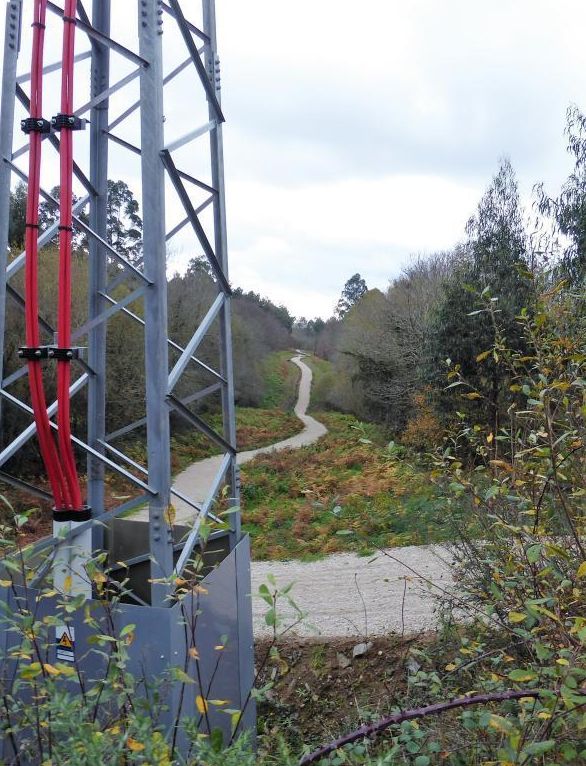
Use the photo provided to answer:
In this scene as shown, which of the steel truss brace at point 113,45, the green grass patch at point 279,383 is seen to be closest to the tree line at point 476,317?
the steel truss brace at point 113,45

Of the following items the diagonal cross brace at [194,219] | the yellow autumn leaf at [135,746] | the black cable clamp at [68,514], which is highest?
the diagonal cross brace at [194,219]

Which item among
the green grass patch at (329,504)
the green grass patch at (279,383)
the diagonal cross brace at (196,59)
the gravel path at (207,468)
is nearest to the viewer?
the diagonal cross brace at (196,59)

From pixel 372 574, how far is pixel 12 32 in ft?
27.0

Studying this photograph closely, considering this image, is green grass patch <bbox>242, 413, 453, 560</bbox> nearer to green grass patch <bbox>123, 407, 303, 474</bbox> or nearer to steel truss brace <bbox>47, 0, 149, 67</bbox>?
green grass patch <bbox>123, 407, 303, 474</bbox>

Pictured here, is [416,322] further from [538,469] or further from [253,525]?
[538,469]

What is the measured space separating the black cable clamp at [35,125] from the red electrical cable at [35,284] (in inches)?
0.6

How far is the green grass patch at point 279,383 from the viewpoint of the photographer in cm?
4086

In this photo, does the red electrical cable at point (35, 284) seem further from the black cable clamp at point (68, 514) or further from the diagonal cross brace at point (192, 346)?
the diagonal cross brace at point (192, 346)

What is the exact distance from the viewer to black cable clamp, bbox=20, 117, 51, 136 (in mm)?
3279

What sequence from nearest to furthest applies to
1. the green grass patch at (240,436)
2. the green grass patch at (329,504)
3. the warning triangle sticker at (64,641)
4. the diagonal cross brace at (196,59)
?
the warning triangle sticker at (64,641) → the diagonal cross brace at (196,59) → the green grass patch at (329,504) → the green grass patch at (240,436)

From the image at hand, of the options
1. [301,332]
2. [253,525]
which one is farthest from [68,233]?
[301,332]

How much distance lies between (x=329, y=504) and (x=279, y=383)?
38.8 metres

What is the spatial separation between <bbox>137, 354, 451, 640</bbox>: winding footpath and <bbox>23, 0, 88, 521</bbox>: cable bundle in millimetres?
3318

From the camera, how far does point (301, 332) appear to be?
89250mm
